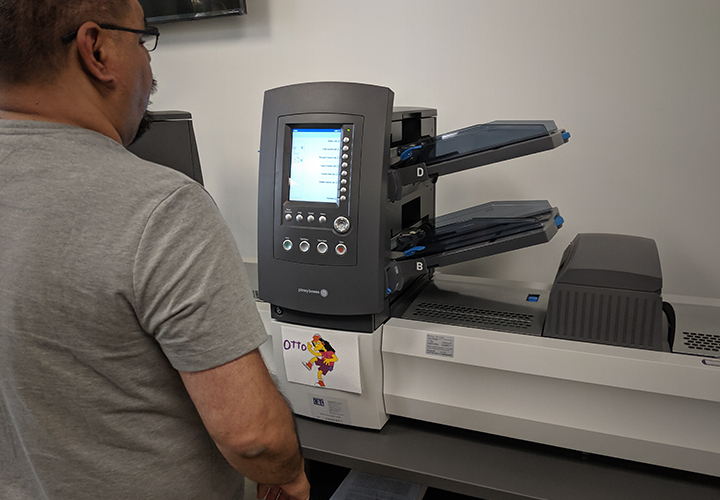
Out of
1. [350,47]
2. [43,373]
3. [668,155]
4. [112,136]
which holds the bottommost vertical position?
[43,373]

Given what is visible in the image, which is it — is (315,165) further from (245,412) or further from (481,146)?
(245,412)

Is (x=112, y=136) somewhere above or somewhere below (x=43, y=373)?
above

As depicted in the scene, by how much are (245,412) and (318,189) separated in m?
0.50

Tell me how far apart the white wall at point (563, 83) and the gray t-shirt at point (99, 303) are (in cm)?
105

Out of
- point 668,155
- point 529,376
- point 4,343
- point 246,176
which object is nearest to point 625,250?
point 529,376

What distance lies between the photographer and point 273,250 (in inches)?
42.1

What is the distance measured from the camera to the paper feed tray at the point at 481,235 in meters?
1.00

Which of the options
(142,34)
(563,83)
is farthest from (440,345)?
(563,83)

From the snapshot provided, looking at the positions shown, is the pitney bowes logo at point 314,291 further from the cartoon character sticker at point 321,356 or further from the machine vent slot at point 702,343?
the machine vent slot at point 702,343

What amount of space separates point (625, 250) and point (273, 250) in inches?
27.8

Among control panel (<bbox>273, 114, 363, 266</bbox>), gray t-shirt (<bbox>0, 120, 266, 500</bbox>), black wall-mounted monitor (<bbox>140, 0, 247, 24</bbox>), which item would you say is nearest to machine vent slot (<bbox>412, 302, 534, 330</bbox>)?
control panel (<bbox>273, 114, 363, 266</bbox>)

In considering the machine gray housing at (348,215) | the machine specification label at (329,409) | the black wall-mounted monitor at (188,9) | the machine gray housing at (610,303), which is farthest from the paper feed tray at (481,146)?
the black wall-mounted monitor at (188,9)

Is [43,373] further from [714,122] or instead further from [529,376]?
[714,122]

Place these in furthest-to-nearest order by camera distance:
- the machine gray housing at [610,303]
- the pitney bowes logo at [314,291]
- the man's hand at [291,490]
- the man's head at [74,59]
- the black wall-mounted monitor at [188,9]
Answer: the black wall-mounted monitor at [188,9], the pitney bowes logo at [314,291], the machine gray housing at [610,303], the man's hand at [291,490], the man's head at [74,59]
